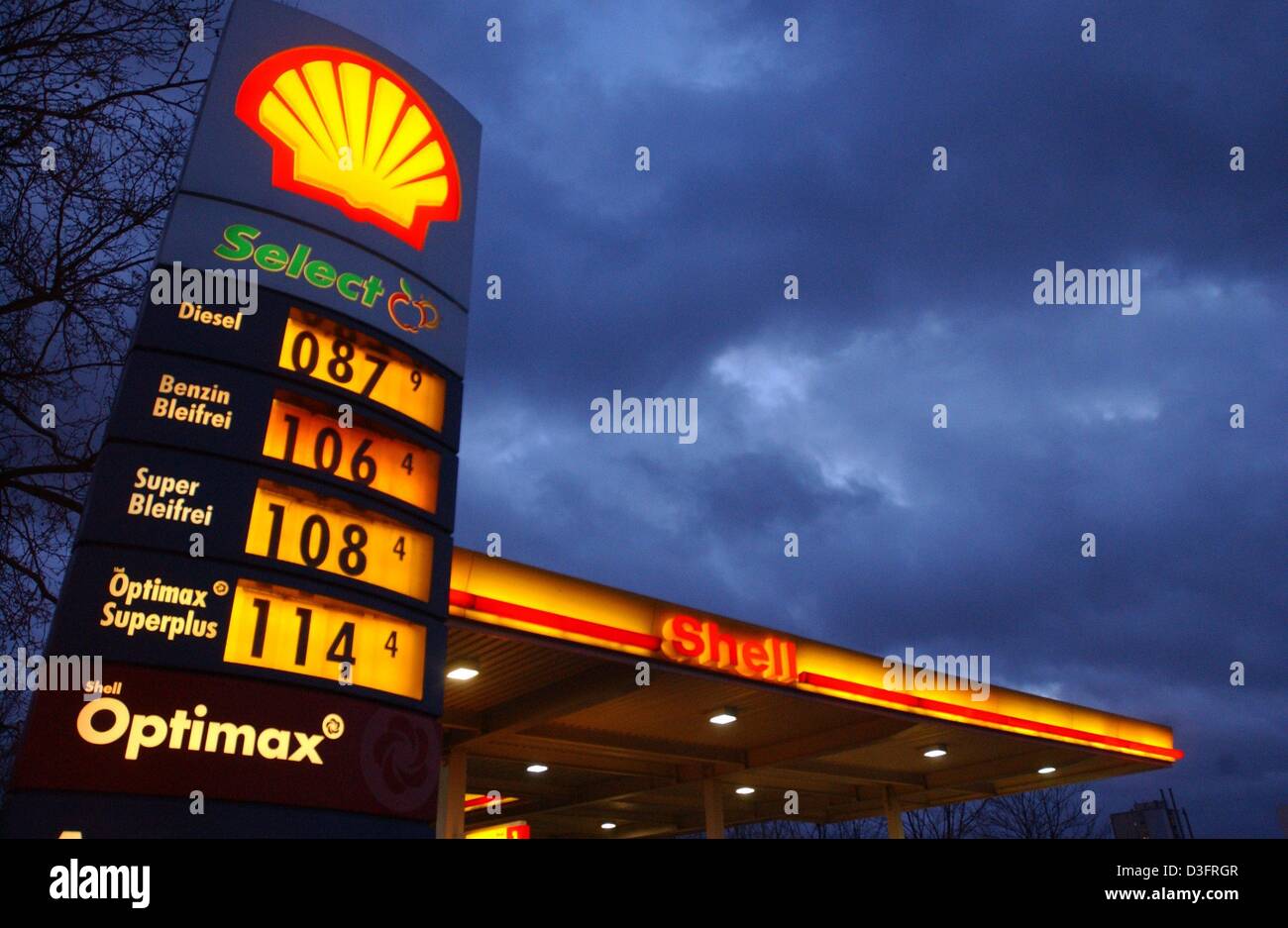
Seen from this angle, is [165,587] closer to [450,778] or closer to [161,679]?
[161,679]

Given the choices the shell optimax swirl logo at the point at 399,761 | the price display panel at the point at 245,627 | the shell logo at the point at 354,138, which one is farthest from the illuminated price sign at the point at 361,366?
the shell optimax swirl logo at the point at 399,761

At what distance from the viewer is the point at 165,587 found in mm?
6969

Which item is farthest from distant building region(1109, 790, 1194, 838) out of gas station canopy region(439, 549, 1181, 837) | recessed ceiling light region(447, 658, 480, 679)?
recessed ceiling light region(447, 658, 480, 679)

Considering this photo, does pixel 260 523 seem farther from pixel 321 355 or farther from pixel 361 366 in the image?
pixel 361 366

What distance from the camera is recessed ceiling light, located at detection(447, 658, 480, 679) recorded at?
13.5 metres

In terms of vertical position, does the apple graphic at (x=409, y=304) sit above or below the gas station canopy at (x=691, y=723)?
above

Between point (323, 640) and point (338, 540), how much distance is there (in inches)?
36.4

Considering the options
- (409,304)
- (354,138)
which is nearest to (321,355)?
(409,304)

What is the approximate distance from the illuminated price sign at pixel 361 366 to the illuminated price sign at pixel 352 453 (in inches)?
14.1

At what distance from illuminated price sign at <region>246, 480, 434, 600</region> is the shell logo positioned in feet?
11.2

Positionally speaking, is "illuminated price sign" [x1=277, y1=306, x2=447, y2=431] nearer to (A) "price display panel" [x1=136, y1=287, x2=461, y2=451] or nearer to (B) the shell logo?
(A) "price display panel" [x1=136, y1=287, x2=461, y2=451]

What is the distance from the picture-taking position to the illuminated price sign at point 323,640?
24.0 ft

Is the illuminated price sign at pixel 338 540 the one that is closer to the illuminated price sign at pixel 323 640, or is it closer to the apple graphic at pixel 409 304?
the illuminated price sign at pixel 323 640
